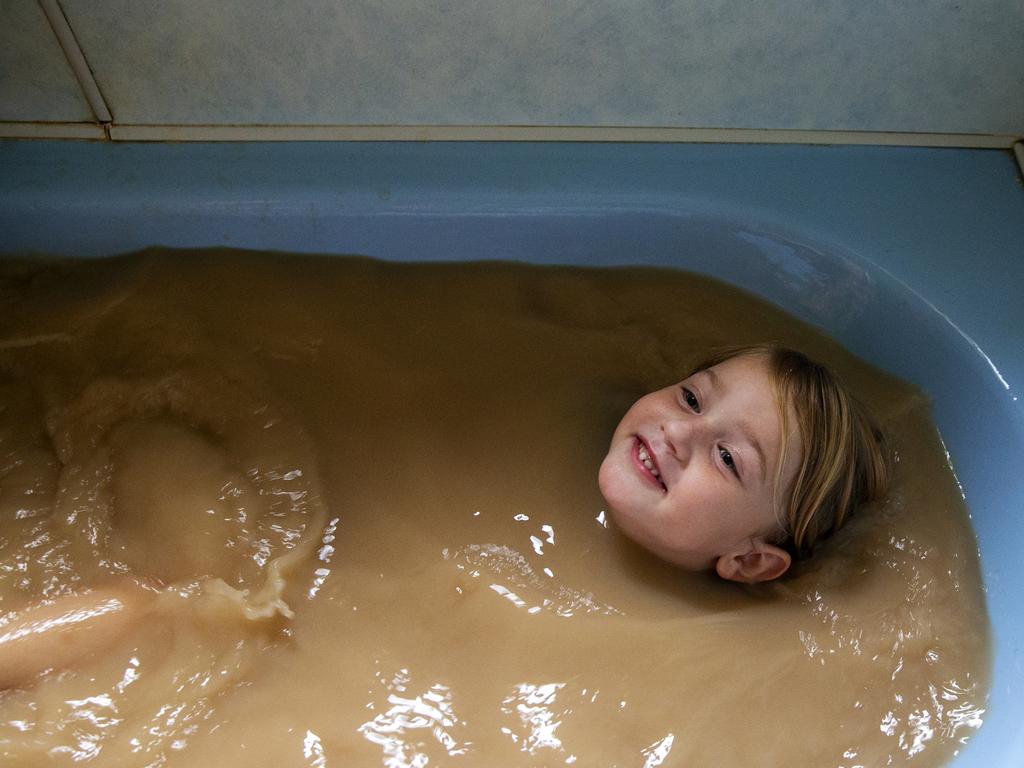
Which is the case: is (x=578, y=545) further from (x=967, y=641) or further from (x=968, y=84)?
(x=968, y=84)

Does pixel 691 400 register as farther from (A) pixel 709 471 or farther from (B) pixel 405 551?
(B) pixel 405 551

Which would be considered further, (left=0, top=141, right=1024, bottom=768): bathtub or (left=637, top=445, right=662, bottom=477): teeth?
(left=0, top=141, right=1024, bottom=768): bathtub

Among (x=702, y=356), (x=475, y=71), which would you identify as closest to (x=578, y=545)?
(x=702, y=356)

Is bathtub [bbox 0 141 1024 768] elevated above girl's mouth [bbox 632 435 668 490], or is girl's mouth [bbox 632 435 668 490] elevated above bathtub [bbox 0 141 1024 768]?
bathtub [bbox 0 141 1024 768]

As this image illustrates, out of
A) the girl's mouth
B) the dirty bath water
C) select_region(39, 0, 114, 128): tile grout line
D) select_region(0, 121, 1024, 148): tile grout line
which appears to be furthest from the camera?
select_region(0, 121, 1024, 148): tile grout line

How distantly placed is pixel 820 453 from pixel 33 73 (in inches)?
45.1

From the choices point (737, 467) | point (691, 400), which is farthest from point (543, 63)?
point (737, 467)

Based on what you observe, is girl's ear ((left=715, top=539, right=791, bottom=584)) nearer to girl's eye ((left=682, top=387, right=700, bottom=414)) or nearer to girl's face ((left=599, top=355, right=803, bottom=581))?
girl's face ((left=599, top=355, right=803, bottom=581))

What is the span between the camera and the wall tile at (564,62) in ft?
4.24

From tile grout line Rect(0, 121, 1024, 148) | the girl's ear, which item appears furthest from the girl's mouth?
tile grout line Rect(0, 121, 1024, 148)

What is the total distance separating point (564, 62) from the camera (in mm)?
1343

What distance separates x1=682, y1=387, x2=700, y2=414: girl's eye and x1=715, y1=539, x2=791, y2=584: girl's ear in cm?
17

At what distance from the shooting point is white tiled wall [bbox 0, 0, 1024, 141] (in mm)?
1291

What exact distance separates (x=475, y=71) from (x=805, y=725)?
0.93 meters
